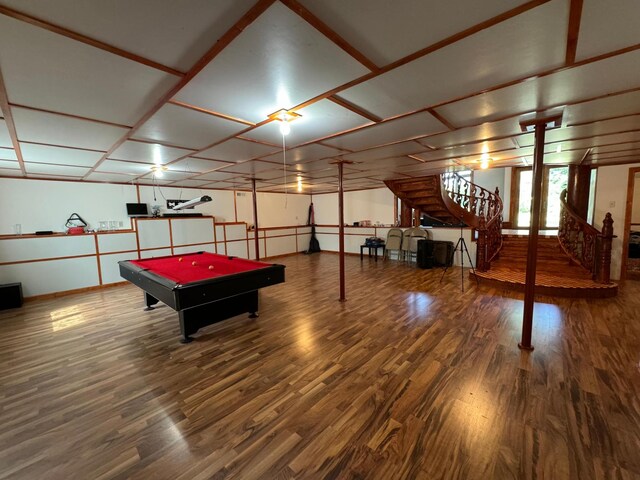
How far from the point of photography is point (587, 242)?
4824mm

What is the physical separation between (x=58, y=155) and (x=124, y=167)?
0.93 meters

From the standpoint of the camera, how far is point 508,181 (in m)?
7.23

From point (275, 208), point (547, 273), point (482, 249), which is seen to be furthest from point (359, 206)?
point (547, 273)

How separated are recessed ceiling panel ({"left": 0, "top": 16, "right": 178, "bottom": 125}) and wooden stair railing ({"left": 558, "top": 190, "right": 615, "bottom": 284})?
674cm

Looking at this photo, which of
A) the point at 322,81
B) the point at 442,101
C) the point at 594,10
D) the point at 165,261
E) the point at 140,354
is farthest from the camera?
the point at 165,261

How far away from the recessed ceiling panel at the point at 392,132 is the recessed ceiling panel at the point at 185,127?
4.01ft

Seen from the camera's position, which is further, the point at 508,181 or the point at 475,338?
the point at 508,181

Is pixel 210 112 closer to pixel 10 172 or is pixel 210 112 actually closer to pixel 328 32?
pixel 328 32

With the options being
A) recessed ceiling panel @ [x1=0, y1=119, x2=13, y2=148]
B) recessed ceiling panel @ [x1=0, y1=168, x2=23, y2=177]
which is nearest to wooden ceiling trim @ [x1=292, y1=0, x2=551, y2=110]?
recessed ceiling panel @ [x1=0, y1=119, x2=13, y2=148]

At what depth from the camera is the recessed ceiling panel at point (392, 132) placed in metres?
2.54

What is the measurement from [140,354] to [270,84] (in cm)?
309

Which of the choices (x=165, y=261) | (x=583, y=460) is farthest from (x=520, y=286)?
(x=165, y=261)

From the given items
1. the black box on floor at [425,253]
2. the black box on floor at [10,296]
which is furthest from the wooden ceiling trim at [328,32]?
the black box on floor at [10,296]

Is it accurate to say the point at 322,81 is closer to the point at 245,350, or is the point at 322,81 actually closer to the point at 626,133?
the point at 245,350
